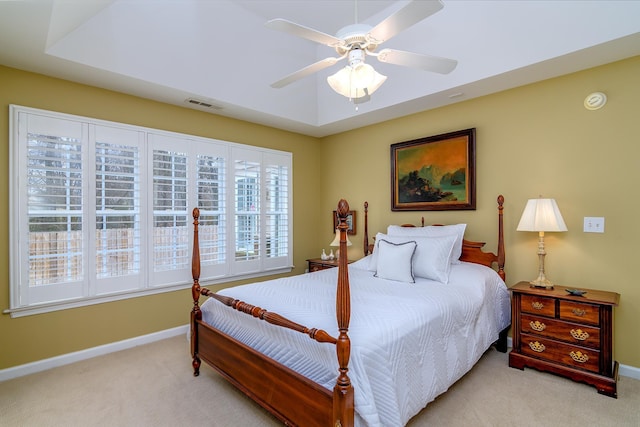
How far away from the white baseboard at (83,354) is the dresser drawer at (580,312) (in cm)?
364

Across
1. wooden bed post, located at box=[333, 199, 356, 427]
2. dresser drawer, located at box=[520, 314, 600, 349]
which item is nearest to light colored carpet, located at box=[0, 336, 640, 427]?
dresser drawer, located at box=[520, 314, 600, 349]

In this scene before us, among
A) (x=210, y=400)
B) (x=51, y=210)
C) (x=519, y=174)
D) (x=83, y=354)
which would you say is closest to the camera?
(x=210, y=400)

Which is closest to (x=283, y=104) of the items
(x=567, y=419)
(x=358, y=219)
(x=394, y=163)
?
(x=394, y=163)

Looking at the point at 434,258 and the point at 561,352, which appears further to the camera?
the point at 434,258

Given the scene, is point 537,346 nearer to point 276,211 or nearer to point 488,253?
point 488,253

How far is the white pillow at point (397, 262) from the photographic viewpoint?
280 cm

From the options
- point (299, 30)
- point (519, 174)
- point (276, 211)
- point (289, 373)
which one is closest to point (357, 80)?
point (299, 30)

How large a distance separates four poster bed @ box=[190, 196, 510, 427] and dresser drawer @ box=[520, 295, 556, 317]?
9.4 inches

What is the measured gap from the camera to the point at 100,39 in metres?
2.63

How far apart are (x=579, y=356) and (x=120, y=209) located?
414cm

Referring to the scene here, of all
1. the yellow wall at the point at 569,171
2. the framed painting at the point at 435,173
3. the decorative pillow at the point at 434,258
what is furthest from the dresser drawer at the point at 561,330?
the framed painting at the point at 435,173

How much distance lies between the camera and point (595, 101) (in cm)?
269

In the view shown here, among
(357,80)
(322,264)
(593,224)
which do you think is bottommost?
(322,264)

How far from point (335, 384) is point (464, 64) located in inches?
115
